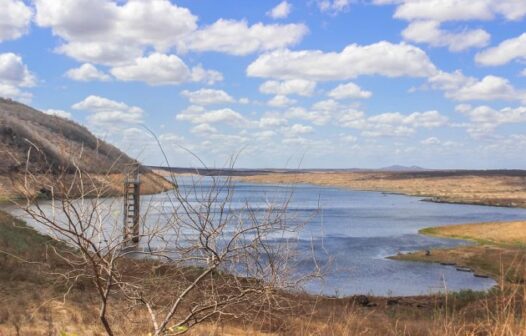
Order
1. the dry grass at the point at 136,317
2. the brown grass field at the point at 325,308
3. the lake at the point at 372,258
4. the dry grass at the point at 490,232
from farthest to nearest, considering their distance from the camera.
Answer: the dry grass at the point at 490,232 → the lake at the point at 372,258 → the dry grass at the point at 136,317 → the brown grass field at the point at 325,308

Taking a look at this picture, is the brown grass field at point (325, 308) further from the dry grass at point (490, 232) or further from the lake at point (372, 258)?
the lake at point (372, 258)

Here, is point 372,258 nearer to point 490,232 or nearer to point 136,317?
point 490,232

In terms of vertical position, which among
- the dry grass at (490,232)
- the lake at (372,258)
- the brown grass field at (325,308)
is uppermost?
the brown grass field at (325,308)

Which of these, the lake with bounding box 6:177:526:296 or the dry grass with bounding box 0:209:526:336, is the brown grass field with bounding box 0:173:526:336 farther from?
the lake with bounding box 6:177:526:296

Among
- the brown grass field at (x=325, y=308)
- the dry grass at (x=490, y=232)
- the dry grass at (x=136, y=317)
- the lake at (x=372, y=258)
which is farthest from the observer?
the dry grass at (x=490, y=232)

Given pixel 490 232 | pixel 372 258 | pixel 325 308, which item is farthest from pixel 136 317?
pixel 490 232

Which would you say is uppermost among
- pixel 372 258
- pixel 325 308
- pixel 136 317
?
pixel 136 317

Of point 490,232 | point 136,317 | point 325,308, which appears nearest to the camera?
point 136,317

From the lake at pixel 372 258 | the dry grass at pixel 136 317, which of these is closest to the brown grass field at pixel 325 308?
the dry grass at pixel 136 317

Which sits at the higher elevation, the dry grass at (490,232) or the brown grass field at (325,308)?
the brown grass field at (325,308)

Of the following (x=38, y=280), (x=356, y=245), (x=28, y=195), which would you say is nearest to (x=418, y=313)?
(x=38, y=280)

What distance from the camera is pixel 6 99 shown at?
379ft

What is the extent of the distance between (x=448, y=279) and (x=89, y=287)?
2105cm

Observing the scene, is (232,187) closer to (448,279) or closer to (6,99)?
(448,279)
